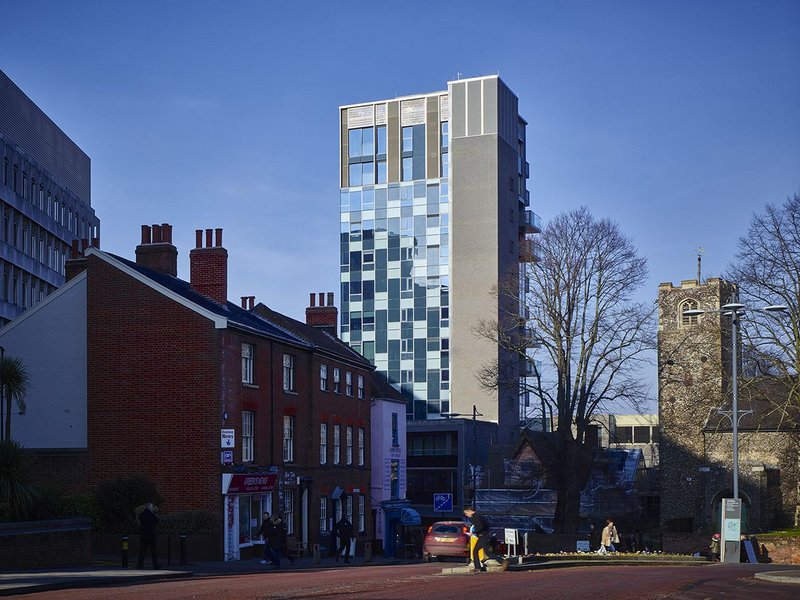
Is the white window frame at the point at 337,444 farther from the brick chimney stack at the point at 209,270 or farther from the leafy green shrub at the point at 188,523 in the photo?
the leafy green shrub at the point at 188,523

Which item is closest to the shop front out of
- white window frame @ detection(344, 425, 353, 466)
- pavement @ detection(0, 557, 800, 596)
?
pavement @ detection(0, 557, 800, 596)

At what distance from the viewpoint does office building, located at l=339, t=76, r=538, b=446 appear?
98750mm

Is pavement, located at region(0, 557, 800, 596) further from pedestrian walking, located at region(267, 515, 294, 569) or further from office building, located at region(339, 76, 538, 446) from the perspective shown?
office building, located at region(339, 76, 538, 446)

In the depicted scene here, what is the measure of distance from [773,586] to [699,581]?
1486 mm

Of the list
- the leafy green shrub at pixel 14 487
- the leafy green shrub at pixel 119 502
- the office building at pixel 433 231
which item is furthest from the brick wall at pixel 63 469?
the office building at pixel 433 231

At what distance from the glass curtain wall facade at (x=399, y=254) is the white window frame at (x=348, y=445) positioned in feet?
159

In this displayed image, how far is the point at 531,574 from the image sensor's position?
2512 cm

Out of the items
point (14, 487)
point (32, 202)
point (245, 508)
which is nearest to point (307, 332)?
point (245, 508)

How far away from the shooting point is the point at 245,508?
38656 millimetres

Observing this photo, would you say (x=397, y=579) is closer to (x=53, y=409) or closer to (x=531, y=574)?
(x=531, y=574)

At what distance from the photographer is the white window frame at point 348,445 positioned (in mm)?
50906

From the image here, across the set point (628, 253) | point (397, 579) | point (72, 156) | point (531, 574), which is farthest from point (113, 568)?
point (72, 156)

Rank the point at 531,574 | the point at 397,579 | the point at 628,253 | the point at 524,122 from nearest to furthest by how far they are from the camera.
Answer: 1. the point at 397,579
2. the point at 531,574
3. the point at 628,253
4. the point at 524,122

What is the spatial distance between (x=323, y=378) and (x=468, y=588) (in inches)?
1123
